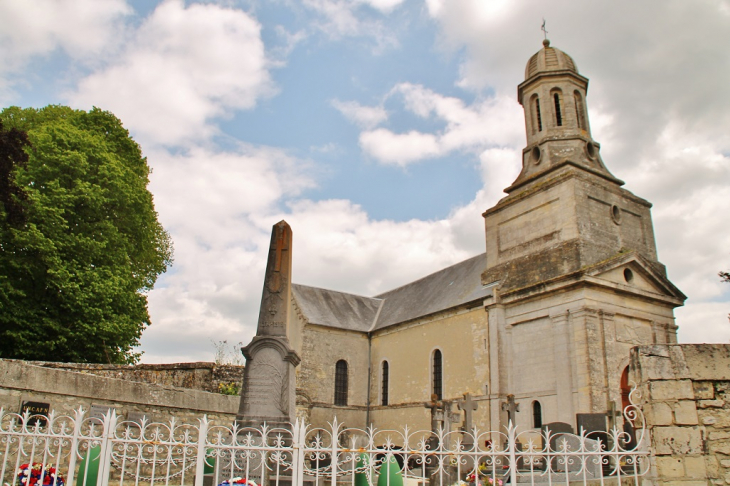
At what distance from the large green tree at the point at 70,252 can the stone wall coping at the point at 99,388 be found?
20.5 feet

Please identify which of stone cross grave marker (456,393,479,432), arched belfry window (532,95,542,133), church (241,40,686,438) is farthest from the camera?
arched belfry window (532,95,542,133)

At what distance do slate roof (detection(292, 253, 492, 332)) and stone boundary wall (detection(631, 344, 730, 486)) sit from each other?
51.9ft

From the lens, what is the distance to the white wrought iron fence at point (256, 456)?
16.8 feet

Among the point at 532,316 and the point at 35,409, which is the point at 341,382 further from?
the point at 35,409

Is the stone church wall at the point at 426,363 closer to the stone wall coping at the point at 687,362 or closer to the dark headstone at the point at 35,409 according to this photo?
the dark headstone at the point at 35,409

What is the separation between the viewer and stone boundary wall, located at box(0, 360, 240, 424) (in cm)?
880

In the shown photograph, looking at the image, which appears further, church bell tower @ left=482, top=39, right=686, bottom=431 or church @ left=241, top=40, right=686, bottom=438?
church @ left=241, top=40, right=686, bottom=438

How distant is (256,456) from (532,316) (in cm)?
1384

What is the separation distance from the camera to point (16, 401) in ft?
28.8

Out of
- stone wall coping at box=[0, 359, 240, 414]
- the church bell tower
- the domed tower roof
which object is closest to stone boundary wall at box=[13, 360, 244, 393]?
stone wall coping at box=[0, 359, 240, 414]

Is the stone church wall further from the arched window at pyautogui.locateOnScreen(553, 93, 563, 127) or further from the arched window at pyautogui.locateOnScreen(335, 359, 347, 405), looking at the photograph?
the arched window at pyautogui.locateOnScreen(553, 93, 563, 127)

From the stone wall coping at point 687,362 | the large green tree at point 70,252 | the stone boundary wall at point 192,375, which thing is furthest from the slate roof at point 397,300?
the stone wall coping at point 687,362

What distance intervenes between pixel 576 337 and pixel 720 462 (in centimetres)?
1266

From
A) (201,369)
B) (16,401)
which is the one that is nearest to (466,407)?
(201,369)
